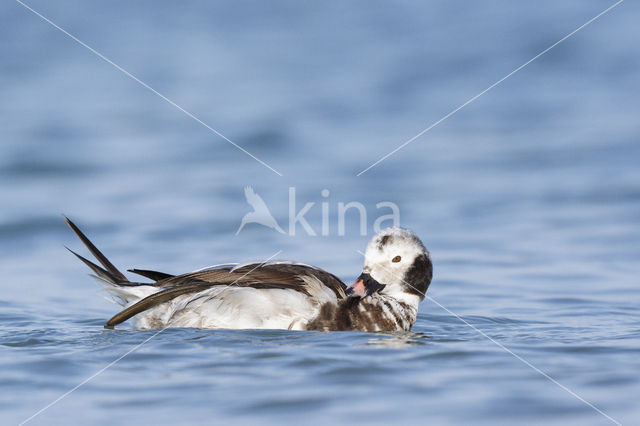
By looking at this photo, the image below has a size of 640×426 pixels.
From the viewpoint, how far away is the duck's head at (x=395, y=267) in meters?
7.27

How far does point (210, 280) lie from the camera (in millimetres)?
7102

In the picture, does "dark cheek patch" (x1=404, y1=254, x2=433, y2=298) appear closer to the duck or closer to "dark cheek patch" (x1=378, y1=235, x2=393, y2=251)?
the duck

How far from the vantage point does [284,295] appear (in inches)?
271

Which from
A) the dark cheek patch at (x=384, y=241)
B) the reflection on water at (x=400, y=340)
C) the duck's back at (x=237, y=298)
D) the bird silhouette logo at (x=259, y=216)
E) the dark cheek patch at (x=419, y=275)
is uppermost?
the bird silhouette logo at (x=259, y=216)

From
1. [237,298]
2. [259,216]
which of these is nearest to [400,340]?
[237,298]

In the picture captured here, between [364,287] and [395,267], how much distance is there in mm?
324

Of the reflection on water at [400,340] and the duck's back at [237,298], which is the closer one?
the reflection on water at [400,340]

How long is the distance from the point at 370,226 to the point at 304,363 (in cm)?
471

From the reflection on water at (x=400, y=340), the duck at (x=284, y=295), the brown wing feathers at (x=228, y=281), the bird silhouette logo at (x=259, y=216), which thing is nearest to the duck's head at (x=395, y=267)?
the duck at (x=284, y=295)

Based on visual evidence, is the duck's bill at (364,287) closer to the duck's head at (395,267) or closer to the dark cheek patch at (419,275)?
the duck's head at (395,267)

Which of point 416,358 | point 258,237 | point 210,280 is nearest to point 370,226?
point 258,237

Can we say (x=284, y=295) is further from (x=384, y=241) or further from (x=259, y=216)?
(x=259, y=216)

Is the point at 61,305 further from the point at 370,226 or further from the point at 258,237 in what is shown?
the point at 370,226

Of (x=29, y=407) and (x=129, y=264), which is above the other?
(x=129, y=264)
